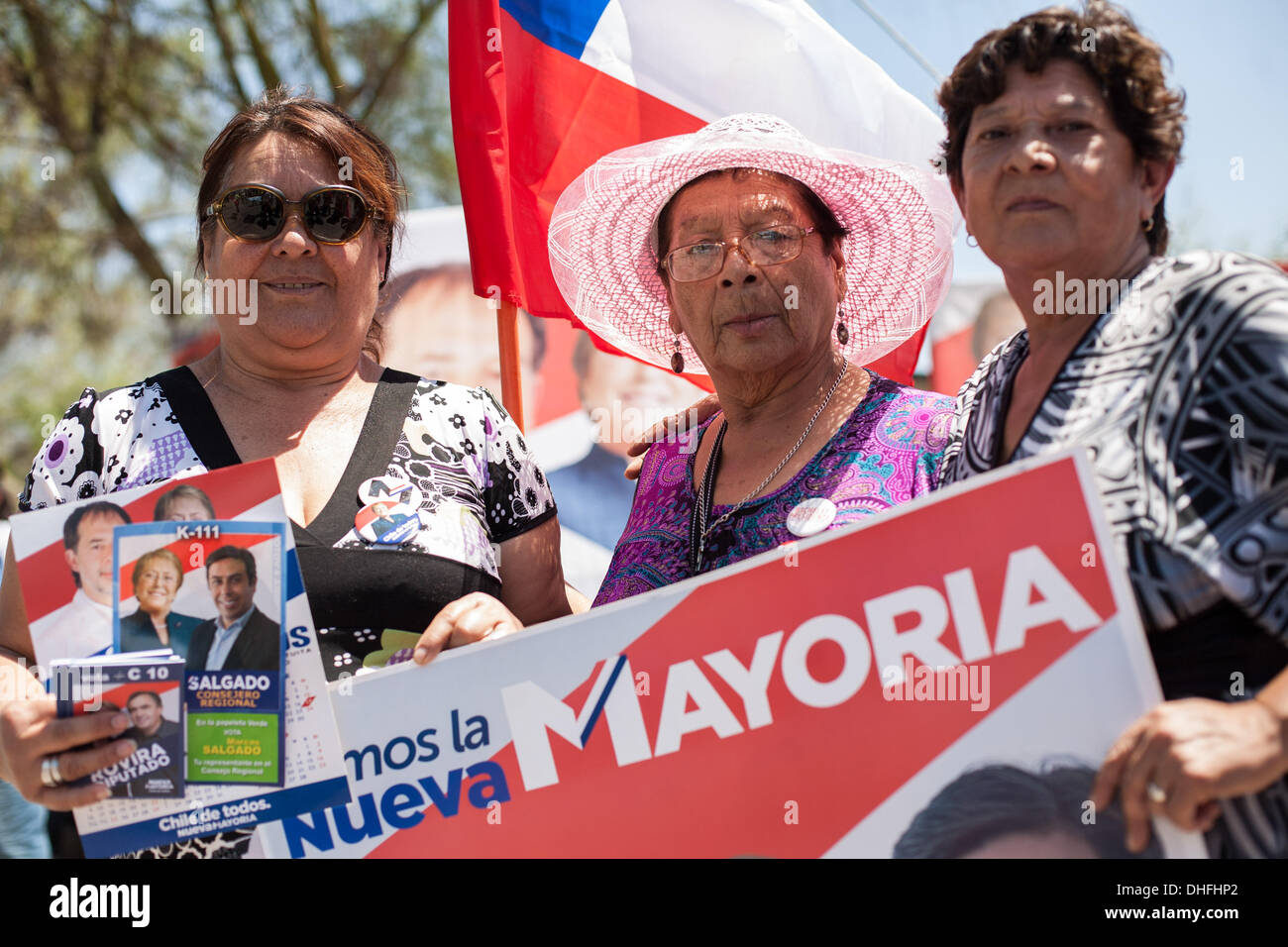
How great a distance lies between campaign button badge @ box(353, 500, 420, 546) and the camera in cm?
233

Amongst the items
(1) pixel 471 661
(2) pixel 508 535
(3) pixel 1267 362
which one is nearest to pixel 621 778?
(1) pixel 471 661

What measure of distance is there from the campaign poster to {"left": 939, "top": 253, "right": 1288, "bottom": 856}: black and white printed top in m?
0.06

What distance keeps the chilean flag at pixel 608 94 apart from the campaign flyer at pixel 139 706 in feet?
5.74

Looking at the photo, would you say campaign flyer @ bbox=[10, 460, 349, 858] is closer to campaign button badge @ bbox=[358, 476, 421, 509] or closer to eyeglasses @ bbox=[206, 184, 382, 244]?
campaign button badge @ bbox=[358, 476, 421, 509]

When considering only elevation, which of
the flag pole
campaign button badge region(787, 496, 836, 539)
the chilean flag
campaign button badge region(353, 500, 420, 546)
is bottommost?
campaign button badge region(787, 496, 836, 539)

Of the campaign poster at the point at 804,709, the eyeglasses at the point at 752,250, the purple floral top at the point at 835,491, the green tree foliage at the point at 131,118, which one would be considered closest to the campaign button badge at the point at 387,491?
the campaign poster at the point at 804,709

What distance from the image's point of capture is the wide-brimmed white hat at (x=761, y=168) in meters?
2.81

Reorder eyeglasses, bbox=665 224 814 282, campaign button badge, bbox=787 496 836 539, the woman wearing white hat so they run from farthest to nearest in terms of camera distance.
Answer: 1. eyeglasses, bbox=665 224 814 282
2. the woman wearing white hat
3. campaign button badge, bbox=787 496 836 539

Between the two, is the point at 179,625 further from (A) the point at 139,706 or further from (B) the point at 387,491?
(B) the point at 387,491

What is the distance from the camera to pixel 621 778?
2.02m

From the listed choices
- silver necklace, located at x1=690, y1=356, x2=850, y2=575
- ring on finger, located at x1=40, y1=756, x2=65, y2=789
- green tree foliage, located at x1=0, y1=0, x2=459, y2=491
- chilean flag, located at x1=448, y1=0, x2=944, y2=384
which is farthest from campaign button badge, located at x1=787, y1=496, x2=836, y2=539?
green tree foliage, located at x1=0, y1=0, x2=459, y2=491

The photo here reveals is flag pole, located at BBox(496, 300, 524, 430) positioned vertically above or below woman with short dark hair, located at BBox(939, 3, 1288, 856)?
above

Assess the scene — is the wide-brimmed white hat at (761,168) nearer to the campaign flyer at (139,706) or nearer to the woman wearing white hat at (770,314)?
the woman wearing white hat at (770,314)
